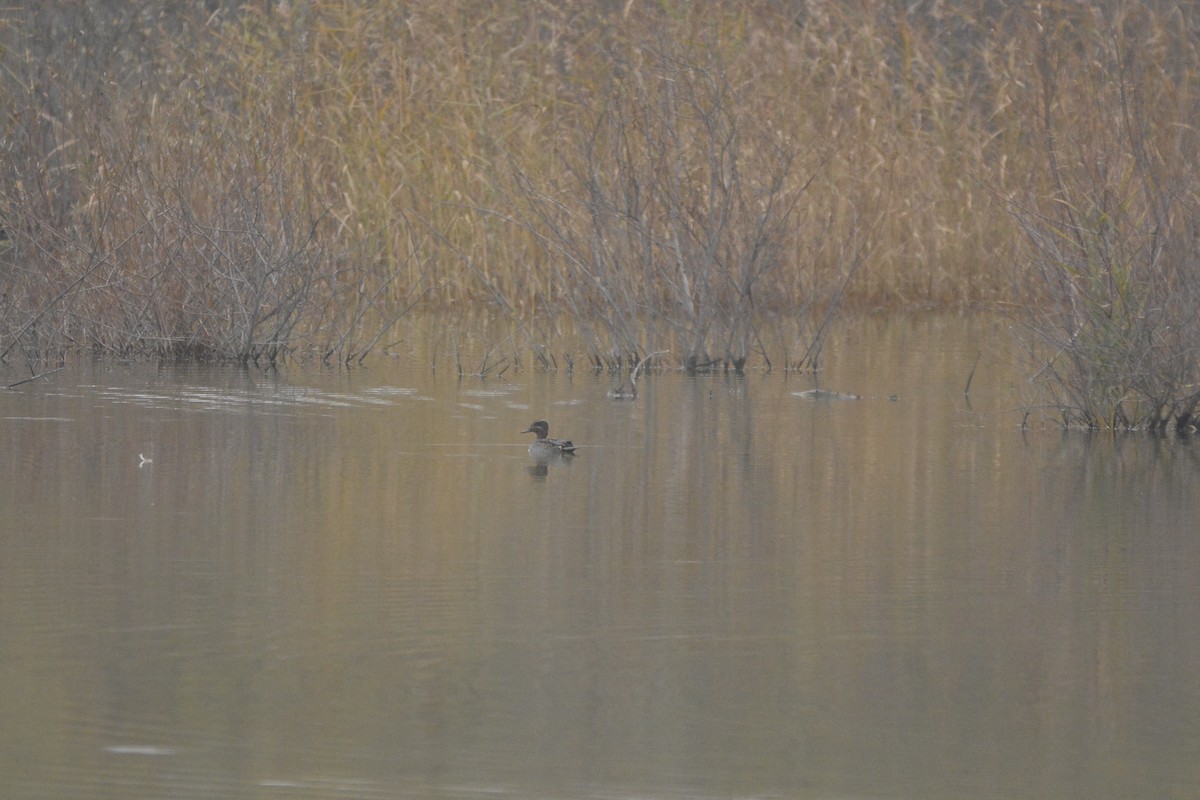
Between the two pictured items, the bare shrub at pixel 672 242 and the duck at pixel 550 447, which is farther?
the bare shrub at pixel 672 242

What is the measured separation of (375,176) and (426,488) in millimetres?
8458

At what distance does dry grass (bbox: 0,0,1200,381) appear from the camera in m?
11.1

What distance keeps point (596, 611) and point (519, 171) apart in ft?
21.4

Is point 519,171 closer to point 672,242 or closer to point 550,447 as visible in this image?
point 672,242

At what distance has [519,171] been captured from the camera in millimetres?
11109

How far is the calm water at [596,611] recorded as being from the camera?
11.7 feet

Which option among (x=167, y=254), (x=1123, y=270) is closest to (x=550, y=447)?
(x=1123, y=270)

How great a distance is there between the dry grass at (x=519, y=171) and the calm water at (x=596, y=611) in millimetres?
2563

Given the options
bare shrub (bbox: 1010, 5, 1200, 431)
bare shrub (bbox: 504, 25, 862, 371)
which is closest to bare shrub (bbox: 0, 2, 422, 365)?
bare shrub (bbox: 504, 25, 862, 371)

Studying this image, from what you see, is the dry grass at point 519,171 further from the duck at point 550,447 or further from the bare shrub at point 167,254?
the duck at point 550,447

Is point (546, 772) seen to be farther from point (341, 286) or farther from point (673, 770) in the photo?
point (341, 286)

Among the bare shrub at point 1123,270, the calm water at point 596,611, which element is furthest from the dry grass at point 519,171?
the calm water at point 596,611

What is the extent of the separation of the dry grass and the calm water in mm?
2563

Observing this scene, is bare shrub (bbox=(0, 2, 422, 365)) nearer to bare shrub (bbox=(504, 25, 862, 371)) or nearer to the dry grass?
the dry grass
